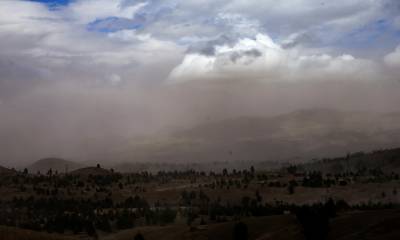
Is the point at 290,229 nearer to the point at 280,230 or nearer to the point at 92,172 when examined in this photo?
the point at 280,230

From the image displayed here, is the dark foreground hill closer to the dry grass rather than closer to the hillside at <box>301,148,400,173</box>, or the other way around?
the dry grass

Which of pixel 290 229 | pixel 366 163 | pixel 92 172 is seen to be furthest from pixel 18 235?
pixel 366 163

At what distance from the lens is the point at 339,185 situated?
Result: 86000mm

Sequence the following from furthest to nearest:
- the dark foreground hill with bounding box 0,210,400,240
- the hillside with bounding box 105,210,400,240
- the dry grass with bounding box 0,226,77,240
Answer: the dry grass with bounding box 0,226,77,240, the dark foreground hill with bounding box 0,210,400,240, the hillside with bounding box 105,210,400,240

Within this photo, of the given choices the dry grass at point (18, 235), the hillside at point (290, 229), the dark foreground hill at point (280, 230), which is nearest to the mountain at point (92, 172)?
the dark foreground hill at point (280, 230)

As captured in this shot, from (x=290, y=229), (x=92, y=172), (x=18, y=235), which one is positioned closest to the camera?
(x=290, y=229)

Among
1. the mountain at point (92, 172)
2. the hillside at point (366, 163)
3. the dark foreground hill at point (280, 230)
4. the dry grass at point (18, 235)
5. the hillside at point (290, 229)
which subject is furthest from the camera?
the mountain at point (92, 172)

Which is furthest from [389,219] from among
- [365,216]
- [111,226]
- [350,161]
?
[350,161]

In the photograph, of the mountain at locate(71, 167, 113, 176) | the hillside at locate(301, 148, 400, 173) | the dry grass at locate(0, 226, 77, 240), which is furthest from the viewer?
the mountain at locate(71, 167, 113, 176)

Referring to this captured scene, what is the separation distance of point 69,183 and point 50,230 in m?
45.0

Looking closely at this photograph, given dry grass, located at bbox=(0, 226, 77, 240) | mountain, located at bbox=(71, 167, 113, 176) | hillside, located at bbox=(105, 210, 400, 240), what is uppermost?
mountain, located at bbox=(71, 167, 113, 176)

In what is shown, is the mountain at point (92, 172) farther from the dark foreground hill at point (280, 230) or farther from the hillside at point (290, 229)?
the hillside at point (290, 229)

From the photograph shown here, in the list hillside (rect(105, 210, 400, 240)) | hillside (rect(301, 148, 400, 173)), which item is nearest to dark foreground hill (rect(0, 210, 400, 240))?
hillside (rect(105, 210, 400, 240))

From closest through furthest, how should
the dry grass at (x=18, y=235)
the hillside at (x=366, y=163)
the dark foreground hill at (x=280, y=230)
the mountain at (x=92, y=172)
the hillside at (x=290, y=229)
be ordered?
1. the hillside at (x=290, y=229)
2. the dark foreground hill at (x=280, y=230)
3. the dry grass at (x=18, y=235)
4. the hillside at (x=366, y=163)
5. the mountain at (x=92, y=172)
